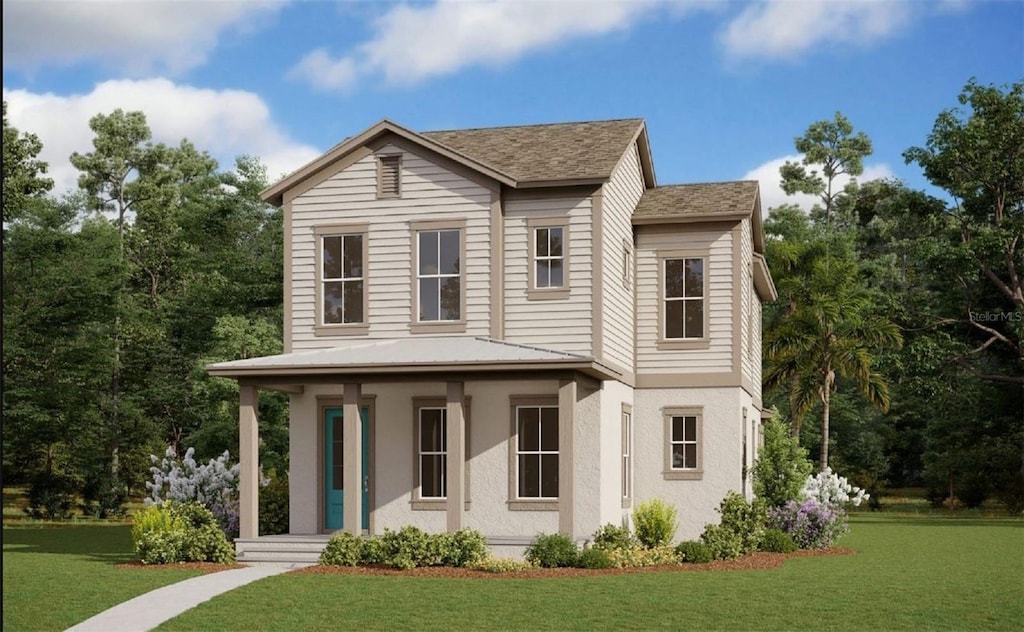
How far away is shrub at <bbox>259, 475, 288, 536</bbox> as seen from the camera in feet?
82.1

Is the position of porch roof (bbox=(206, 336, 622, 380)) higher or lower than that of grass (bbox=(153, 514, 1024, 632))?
higher

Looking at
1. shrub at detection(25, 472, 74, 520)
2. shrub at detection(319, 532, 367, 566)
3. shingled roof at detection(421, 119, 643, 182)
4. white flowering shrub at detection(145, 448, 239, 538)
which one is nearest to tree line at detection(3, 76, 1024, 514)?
shrub at detection(25, 472, 74, 520)

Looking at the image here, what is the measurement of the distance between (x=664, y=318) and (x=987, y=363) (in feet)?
96.8

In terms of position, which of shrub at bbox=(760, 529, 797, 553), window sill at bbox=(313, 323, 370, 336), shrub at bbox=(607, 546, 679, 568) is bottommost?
shrub at bbox=(760, 529, 797, 553)

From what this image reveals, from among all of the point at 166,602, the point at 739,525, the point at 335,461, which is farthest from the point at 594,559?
the point at 166,602

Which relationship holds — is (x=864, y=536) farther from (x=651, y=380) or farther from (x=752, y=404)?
(x=651, y=380)

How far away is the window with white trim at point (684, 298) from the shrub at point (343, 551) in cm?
867

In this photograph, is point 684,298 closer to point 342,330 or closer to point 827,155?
point 342,330

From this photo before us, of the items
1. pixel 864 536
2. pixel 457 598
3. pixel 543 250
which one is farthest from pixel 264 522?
pixel 864 536

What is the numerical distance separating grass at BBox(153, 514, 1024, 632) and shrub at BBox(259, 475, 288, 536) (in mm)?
6429

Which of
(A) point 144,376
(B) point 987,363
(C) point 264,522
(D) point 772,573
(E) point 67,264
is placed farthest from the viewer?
(B) point 987,363

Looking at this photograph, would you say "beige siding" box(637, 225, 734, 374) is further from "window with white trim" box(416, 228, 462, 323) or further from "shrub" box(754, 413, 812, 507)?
"window with white trim" box(416, 228, 462, 323)

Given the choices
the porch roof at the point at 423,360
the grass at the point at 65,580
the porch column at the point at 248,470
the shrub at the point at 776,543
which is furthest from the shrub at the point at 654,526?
the grass at the point at 65,580

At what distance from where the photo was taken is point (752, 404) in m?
29.5
